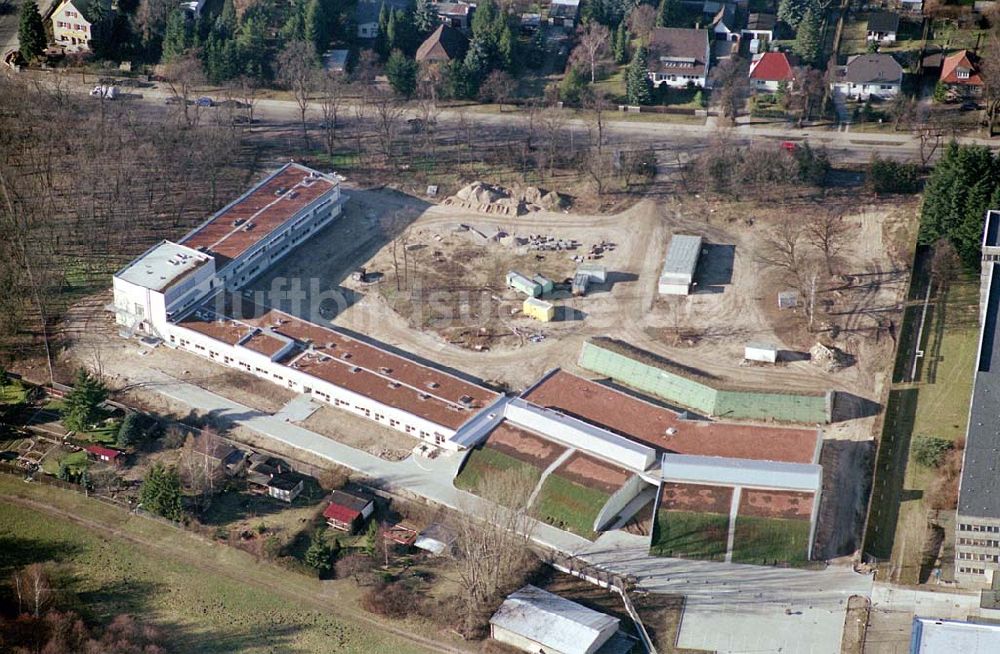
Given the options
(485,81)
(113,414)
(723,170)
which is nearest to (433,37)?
(485,81)

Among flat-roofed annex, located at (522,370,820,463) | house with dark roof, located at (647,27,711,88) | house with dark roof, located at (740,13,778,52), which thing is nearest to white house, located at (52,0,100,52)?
house with dark roof, located at (647,27,711,88)

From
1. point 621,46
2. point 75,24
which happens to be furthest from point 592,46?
point 75,24

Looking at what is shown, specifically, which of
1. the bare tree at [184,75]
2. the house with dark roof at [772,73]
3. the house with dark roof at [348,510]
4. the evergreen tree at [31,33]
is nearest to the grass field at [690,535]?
the house with dark roof at [348,510]

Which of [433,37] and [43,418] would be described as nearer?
[43,418]

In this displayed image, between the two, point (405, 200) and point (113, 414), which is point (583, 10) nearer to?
point (405, 200)

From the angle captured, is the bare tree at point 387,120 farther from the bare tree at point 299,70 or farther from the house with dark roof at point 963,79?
the house with dark roof at point 963,79

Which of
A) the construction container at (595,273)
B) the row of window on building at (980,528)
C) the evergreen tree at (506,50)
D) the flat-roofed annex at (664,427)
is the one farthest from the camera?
the evergreen tree at (506,50)

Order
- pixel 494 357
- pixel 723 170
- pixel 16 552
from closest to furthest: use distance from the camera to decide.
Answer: pixel 16 552 < pixel 494 357 < pixel 723 170
